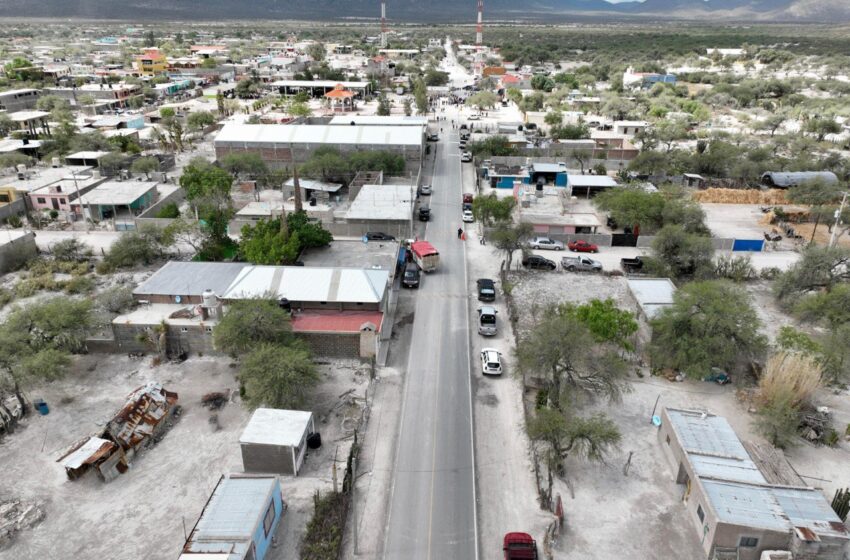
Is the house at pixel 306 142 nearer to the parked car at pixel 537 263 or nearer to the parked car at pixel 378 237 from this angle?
the parked car at pixel 378 237

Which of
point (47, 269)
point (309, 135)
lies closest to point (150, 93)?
point (309, 135)

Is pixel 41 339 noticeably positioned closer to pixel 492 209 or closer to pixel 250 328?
pixel 250 328

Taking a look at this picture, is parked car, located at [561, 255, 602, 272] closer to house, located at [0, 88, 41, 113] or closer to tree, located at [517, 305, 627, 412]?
tree, located at [517, 305, 627, 412]

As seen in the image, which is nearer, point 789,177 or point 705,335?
point 705,335

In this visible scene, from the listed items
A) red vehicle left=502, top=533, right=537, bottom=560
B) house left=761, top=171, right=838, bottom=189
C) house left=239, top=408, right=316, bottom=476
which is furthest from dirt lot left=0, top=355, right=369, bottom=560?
house left=761, top=171, right=838, bottom=189

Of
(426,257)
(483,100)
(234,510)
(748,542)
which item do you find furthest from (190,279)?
(483,100)
